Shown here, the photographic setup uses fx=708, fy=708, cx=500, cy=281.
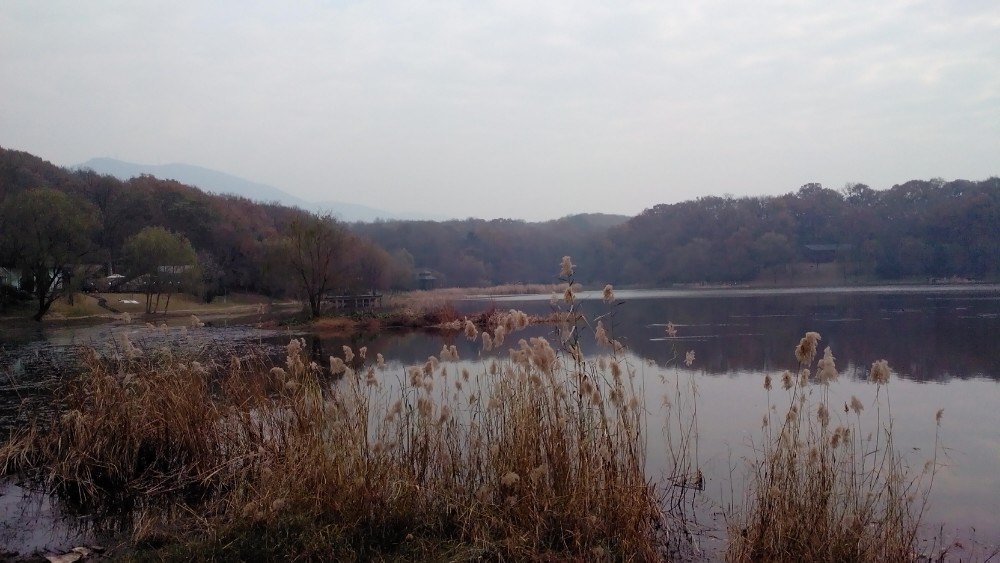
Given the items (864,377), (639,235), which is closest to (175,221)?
(639,235)

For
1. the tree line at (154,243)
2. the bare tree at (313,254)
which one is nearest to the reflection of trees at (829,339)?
the bare tree at (313,254)

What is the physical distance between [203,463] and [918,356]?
14775 millimetres

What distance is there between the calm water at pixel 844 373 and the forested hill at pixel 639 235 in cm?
2917

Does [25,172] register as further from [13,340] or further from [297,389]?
[297,389]

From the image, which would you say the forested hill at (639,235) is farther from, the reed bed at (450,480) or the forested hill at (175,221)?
the reed bed at (450,480)

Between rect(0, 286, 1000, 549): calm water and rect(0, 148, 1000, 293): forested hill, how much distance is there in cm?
2917

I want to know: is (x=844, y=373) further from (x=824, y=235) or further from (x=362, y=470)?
(x=824, y=235)

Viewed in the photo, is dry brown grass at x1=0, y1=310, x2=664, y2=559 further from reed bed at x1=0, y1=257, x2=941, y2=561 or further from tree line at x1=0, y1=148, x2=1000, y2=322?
tree line at x1=0, y1=148, x2=1000, y2=322

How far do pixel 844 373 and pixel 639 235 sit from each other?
6905 cm

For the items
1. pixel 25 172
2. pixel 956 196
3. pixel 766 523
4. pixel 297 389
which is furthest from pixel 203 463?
pixel 956 196

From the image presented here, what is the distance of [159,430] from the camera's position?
21.4 ft

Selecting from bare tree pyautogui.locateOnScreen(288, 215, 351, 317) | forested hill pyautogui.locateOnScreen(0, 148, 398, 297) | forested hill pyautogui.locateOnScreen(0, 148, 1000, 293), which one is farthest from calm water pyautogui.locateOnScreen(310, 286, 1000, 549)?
forested hill pyautogui.locateOnScreen(0, 148, 1000, 293)

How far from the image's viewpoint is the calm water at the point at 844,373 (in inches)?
272

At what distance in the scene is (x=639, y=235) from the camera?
8062 centimetres
